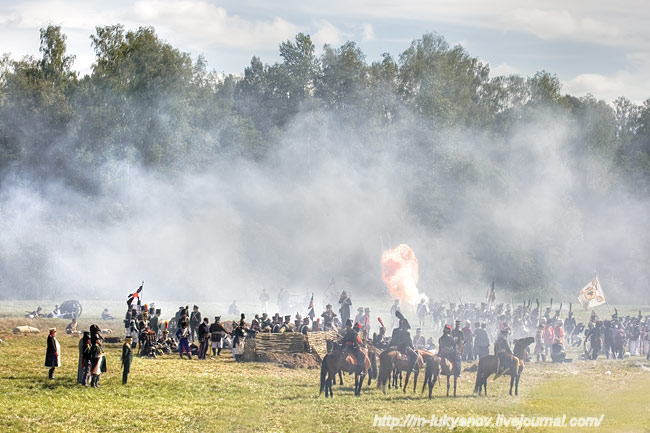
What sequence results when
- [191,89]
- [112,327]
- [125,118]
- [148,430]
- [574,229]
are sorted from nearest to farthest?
[148,430] → [112,327] → [125,118] → [191,89] → [574,229]

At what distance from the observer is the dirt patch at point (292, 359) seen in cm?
3500

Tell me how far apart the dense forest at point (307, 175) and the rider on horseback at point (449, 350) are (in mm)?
48548

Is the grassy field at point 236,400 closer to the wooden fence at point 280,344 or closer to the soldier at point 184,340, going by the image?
the soldier at point 184,340

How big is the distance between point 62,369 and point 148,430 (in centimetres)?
892

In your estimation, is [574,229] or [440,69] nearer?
[440,69]

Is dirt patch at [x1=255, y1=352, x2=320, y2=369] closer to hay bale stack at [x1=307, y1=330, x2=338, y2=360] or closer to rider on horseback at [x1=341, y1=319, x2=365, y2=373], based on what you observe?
hay bale stack at [x1=307, y1=330, x2=338, y2=360]

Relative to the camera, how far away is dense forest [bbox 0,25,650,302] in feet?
241

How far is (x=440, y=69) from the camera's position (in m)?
95.5

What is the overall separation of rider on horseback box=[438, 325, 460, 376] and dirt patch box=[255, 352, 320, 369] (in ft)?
24.7

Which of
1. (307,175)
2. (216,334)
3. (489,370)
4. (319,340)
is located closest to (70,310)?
(216,334)

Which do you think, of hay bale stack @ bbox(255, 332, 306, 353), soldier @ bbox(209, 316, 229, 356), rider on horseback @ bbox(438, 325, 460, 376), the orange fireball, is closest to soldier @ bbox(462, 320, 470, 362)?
hay bale stack @ bbox(255, 332, 306, 353)

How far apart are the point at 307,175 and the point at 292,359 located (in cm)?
5899

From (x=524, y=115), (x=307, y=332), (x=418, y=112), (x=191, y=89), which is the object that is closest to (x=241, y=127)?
(x=191, y=89)

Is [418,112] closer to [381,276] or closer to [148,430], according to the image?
[381,276]
